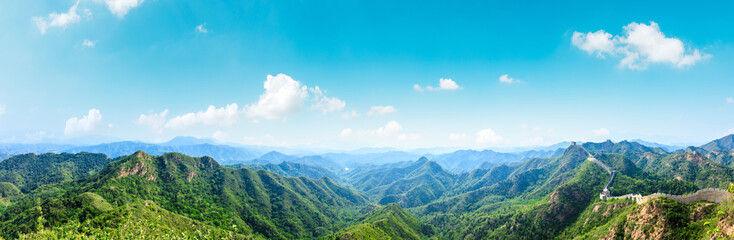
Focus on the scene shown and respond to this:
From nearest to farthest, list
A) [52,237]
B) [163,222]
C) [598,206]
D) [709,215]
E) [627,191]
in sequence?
1. [709,215]
2. [52,237]
3. [163,222]
4. [598,206]
5. [627,191]

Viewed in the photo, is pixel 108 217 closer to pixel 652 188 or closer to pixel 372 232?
pixel 372 232

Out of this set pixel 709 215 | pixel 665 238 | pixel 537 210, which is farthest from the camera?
pixel 537 210

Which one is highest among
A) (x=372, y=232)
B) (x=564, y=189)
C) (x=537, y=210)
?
(x=564, y=189)

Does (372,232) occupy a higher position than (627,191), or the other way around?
(627,191)

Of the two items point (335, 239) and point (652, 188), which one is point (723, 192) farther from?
point (335, 239)

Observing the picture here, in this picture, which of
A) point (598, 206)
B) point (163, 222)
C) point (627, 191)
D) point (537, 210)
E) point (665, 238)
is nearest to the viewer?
point (665, 238)

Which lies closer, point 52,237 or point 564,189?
point 52,237

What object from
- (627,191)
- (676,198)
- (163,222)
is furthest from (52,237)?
(627,191)

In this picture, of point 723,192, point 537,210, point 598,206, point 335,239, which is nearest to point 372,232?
point 335,239

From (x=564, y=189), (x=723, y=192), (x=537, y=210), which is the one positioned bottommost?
(x=537, y=210)
